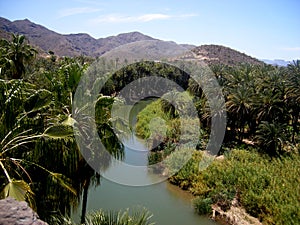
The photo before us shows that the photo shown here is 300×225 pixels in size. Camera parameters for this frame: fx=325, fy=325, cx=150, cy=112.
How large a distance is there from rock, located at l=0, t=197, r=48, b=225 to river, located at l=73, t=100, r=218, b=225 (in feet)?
34.0

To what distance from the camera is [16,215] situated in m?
2.46

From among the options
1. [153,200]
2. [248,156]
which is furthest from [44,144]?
[248,156]

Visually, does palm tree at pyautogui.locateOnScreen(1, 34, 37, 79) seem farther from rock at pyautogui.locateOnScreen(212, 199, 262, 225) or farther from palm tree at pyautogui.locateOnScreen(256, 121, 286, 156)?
palm tree at pyautogui.locateOnScreen(256, 121, 286, 156)

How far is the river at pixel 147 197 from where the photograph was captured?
1430cm

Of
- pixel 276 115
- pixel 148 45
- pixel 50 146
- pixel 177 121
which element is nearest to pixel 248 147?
pixel 276 115

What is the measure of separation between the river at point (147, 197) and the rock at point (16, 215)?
10.4m

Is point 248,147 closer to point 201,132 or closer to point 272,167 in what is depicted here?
point 201,132

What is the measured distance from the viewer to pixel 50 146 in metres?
5.75

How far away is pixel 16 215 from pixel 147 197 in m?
14.3

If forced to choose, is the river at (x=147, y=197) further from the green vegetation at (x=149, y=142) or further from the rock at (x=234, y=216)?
the green vegetation at (x=149, y=142)

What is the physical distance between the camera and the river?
1430 cm

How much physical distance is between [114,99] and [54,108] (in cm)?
131

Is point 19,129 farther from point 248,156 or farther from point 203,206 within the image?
point 248,156

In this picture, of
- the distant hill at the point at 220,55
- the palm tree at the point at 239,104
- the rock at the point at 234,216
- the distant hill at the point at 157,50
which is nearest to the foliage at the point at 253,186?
the rock at the point at 234,216
